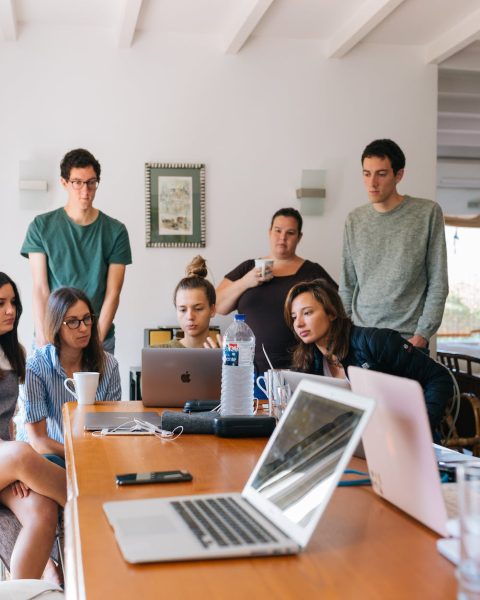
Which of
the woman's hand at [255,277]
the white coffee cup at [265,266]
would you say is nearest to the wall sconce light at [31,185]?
the woman's hand at [255,277]

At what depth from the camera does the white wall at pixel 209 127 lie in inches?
183

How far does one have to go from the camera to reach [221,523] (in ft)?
3.58

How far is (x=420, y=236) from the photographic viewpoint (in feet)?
12.0

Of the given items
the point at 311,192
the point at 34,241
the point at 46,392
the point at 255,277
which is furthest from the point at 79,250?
the point at 311,192

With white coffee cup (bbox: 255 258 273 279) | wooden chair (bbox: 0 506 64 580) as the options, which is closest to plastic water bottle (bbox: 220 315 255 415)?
wooden chair (bbox: 0 506 64 580)

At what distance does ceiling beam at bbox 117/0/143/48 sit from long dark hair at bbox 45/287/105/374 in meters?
2.07

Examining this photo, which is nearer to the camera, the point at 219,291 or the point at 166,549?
the point at 166,549

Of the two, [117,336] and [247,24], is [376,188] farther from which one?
[117,336]

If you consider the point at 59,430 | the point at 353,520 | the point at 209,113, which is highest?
the point at 209,113

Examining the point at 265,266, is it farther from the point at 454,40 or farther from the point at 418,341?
the point at 454,40

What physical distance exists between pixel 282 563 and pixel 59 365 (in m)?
1.86

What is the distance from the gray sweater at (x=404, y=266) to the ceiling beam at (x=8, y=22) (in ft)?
7.27

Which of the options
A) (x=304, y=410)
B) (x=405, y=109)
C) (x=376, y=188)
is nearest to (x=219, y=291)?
(x=376, y=188)

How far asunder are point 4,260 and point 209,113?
5.21 feet
